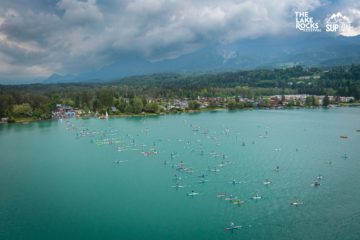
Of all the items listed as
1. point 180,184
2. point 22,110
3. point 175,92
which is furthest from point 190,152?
point 175,92

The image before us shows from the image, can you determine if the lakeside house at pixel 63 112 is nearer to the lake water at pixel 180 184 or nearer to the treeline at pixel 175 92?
the treeline at pixel 175 92

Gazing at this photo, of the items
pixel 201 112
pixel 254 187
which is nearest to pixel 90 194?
pixel 254 187

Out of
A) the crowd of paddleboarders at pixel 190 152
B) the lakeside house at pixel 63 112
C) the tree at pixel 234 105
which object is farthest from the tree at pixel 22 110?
the tree at pixel 234 105

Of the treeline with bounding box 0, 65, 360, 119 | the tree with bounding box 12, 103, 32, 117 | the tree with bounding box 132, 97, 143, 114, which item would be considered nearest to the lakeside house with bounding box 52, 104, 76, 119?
the treeline with bounding box 0, 65, 360, 119

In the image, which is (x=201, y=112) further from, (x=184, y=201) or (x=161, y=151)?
(x=184, y=201)

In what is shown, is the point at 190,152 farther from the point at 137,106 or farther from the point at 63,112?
the point at 63,112

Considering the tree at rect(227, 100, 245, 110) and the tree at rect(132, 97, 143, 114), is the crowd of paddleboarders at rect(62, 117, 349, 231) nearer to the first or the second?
the tree at rect(132, 97, 143, 114)
